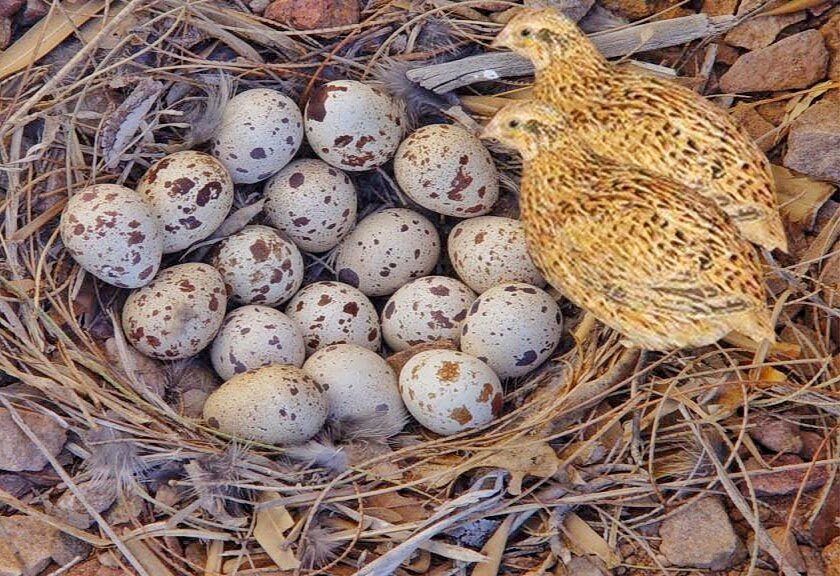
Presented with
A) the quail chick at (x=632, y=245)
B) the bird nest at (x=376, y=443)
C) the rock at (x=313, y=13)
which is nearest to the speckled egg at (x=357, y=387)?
the bird nest at (x=376, y=443)

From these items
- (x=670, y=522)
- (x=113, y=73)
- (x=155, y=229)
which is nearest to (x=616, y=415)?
(x=670, y=522)

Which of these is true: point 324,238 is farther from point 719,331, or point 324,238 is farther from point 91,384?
point 719,331

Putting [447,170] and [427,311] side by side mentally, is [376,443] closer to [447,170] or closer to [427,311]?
[427,311]

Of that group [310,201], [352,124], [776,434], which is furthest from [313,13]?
[776,434]

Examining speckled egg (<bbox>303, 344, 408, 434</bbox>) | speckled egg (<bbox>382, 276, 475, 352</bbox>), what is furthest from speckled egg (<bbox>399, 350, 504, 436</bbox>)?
speckled egg (<bbox>382, 276, 475, 352</bbox>)

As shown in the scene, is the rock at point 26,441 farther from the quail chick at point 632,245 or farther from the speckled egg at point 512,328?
the quail chick at point 632,245
